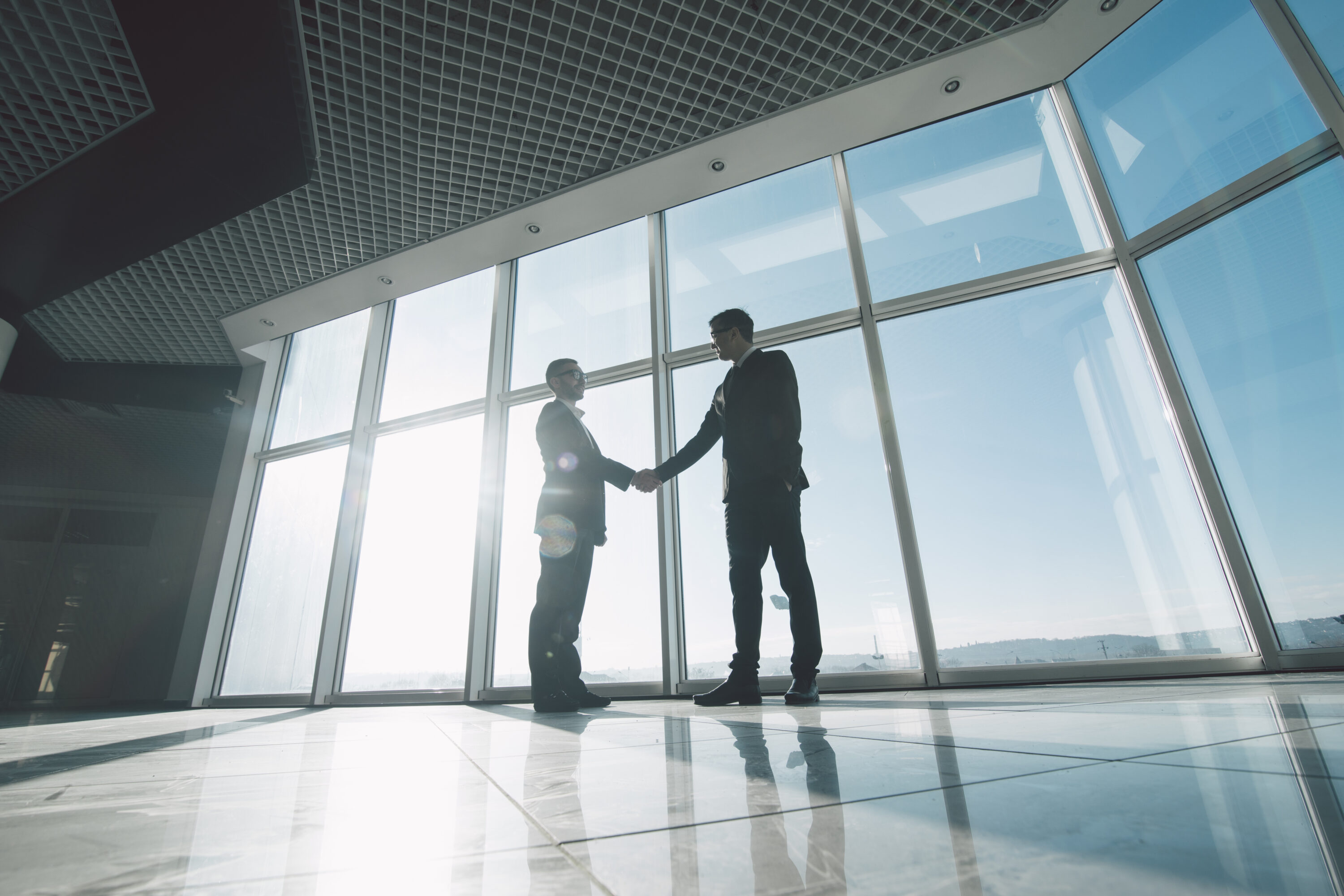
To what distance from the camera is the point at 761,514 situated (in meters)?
2.05

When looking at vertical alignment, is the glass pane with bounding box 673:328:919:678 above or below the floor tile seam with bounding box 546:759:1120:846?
above

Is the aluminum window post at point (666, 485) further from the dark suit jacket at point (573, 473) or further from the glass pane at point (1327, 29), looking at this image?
the glass pane at point (1327, 29)

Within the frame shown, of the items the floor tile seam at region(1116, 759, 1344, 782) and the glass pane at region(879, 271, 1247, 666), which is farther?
A: the glass pane at region(879, 271, 1247, 666)

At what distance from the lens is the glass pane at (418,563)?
3764 mm

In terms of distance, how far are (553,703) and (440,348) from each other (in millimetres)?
3285

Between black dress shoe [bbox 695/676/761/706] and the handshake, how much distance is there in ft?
2.78

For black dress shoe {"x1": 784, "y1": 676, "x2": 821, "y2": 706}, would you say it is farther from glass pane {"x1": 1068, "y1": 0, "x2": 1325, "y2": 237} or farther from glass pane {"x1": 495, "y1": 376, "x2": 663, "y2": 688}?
glass pane {"x1": 1068, "y1": 0, "x2": 1325, "y2": 237}

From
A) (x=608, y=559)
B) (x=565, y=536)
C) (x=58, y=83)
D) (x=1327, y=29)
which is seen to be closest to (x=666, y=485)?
(x=608, y=559)

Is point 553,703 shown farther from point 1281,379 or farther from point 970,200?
point 970,200

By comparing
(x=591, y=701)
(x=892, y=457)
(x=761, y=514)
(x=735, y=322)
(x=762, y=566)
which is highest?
(x=735, y=322)

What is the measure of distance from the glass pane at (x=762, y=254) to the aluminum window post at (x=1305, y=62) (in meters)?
1.86

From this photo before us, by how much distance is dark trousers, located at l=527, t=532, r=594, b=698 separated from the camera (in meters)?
2.17

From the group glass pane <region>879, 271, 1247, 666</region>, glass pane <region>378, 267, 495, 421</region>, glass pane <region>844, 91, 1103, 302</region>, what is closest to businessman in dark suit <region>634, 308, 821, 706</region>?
glass pane <region>879, 271, 1247, 666</region>

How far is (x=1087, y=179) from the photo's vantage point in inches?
118
